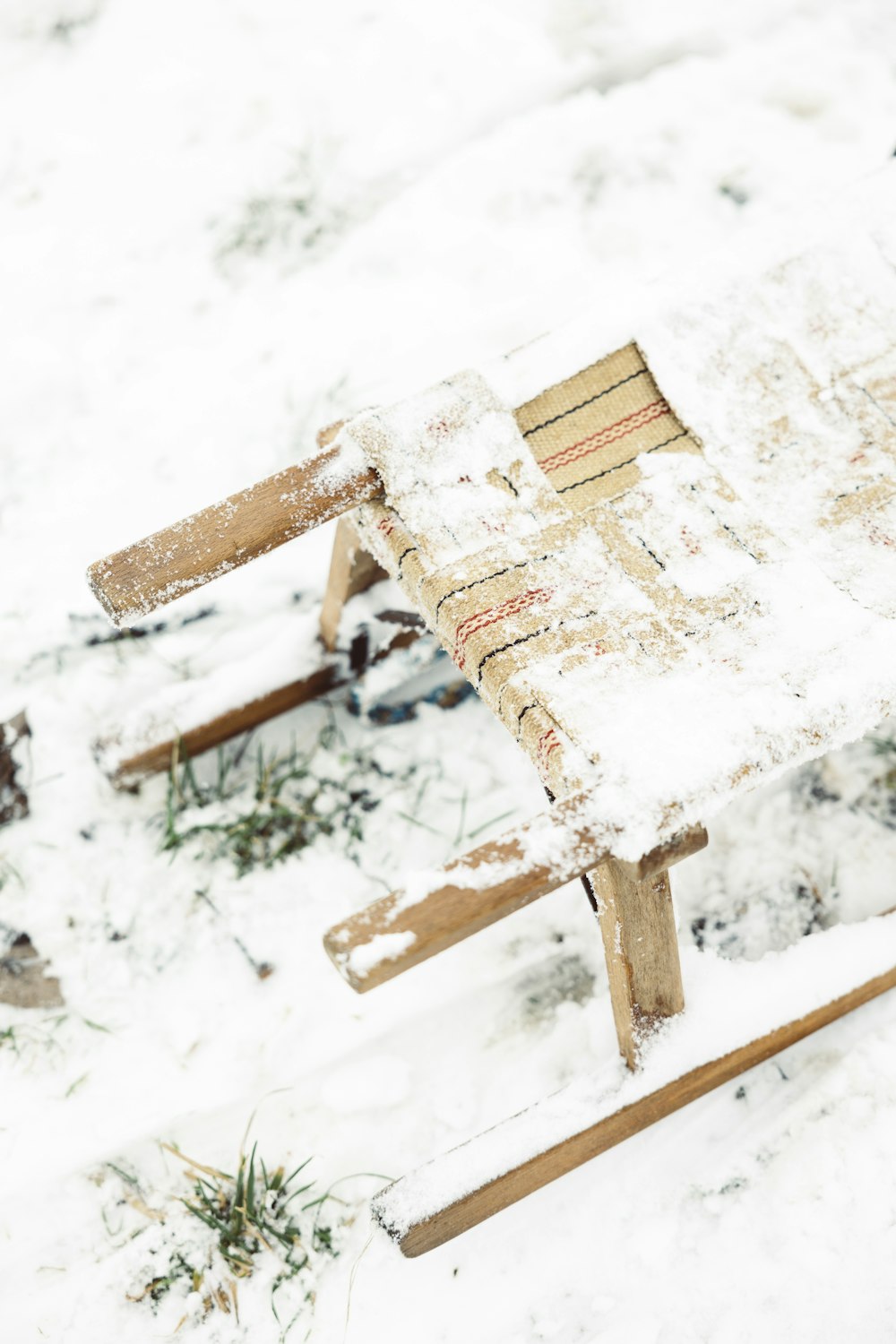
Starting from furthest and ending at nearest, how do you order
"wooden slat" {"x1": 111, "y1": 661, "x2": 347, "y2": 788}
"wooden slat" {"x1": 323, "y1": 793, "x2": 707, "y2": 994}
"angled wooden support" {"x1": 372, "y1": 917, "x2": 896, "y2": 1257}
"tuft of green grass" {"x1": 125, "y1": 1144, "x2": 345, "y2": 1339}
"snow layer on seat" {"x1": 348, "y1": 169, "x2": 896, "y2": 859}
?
1. "wooden slat" {"x1": 111, "y1": 661, "x2": 347, "y2": 788}
2. "tuft of green grass" {"x1": 125, "y1": 1144, "x2": 345, "y2": 1339}
3. "angled wooden support" {"x1": 372, "y1": 917, "x2": 896, "y2": 1257}
4. "snow layer on seat" {"x1": 348, "y1": 169, "x2": 896, "y2": 859}
5. "wooden slat" {"x1": 323, "y1": 793, "x2": 707, "y2": 994}

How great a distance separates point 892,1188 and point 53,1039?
3.09ft

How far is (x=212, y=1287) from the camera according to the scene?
108cm

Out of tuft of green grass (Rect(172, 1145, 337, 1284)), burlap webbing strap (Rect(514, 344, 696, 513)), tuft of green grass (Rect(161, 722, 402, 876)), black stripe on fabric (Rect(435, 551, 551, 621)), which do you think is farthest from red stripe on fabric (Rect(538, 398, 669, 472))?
tuft of green grass (Rect(172, 1145, 337, 1284))

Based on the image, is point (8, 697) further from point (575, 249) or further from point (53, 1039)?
point (575, 249)

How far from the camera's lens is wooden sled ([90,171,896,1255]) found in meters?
0.84

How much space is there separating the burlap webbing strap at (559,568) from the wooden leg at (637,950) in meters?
0.12

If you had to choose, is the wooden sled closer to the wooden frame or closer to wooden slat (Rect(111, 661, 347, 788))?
the wooden frame

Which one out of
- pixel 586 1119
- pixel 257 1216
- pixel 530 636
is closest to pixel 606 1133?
pixel 586 1119

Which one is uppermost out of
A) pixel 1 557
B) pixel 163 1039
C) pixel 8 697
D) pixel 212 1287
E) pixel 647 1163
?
pixel 1 557

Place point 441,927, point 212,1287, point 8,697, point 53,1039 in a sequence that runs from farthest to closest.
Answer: point 8,697 < point 53,1039 < point 212,1287 < point 441,927

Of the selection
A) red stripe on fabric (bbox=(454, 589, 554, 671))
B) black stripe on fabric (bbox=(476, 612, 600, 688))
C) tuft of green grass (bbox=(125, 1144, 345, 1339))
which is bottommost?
tuft of green grass (bbox=(125, 1144, 345, 1339))

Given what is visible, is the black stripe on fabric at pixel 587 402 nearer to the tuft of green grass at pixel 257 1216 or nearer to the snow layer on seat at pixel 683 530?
the snow layer on seat at pixel 683 530

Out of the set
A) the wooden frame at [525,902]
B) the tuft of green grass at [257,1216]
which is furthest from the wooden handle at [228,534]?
the tuft of green grass at [257,1216]

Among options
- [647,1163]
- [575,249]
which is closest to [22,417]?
[575,249]
